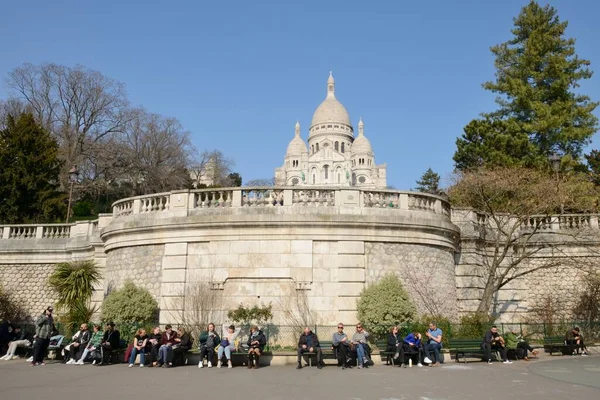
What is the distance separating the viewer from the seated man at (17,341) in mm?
16750

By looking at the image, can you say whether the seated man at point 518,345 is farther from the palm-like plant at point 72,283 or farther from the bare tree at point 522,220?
the palm-like plant at point 72,283

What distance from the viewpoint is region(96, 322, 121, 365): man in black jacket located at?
15523 millimetres

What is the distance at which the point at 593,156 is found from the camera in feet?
149

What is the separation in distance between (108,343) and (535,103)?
29.3 meters

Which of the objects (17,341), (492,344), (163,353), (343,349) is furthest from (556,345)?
(17,341)

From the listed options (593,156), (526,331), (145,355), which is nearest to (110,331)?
(145,355)

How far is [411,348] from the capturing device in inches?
601

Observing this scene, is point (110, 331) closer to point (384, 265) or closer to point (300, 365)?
point (300, 365)

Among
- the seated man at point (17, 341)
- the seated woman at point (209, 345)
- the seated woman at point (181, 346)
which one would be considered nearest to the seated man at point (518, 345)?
the seated woman at point (209, 345)

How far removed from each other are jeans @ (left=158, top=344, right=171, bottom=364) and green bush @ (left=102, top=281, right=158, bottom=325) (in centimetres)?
305

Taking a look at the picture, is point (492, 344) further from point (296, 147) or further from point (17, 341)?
point (296, 147)

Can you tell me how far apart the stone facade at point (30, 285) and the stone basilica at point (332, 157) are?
105964 mm

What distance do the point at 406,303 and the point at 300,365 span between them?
15.1 feet

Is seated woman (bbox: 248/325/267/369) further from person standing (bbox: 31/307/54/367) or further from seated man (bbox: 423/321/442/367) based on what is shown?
person standing (bbox: 31/307/54/367)
